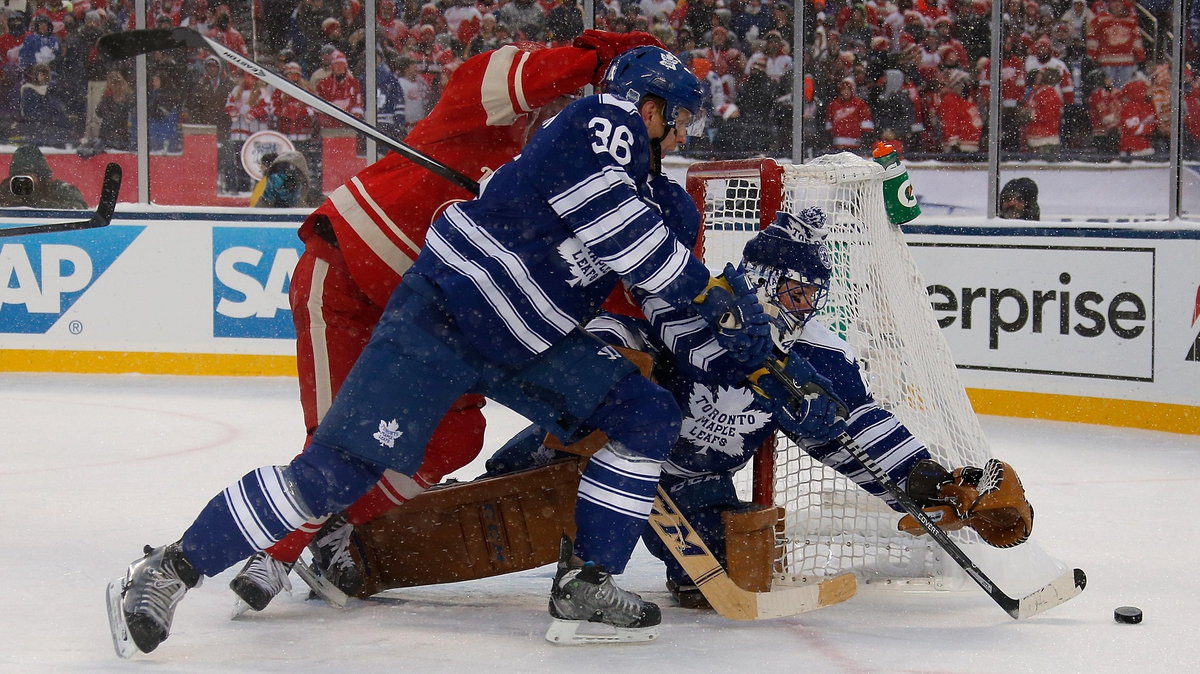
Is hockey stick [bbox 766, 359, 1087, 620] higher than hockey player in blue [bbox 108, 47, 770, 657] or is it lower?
lower

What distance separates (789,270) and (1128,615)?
33.5 inches

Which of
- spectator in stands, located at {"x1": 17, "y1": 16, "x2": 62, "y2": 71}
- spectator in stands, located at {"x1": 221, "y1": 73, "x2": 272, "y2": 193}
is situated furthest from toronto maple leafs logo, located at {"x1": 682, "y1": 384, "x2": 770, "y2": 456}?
spectator in stands, located at {"x1": 17, "y1": 16, "x2": 62, "y2": 71}

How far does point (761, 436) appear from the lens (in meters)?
2.60

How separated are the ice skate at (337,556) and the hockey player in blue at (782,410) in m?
0.55

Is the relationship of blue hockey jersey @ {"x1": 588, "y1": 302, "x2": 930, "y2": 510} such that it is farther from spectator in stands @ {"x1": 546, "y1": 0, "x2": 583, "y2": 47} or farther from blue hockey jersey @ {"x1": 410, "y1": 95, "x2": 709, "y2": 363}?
spectator in stands @ {"x1": 546, "y1": 0, "x2": 583, "y2": 47}

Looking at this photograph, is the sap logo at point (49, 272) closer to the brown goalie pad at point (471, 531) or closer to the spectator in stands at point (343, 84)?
the spectator in stands at point (343, 84)

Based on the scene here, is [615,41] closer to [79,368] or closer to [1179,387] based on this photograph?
[1179,387]

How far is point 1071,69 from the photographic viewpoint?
565cm

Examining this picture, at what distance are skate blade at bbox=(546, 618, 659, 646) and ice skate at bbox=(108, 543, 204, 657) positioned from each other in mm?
570

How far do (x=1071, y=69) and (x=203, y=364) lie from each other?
3852 mm

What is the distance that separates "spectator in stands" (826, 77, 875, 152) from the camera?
6.09 meters

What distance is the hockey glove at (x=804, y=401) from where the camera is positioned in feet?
7.96

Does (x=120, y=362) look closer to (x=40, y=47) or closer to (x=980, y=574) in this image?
(x=40, y=47)

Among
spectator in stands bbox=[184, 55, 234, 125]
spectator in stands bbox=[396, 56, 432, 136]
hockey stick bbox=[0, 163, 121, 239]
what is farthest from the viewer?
spectator in stands bbox=[184, 55, 234, 125]
